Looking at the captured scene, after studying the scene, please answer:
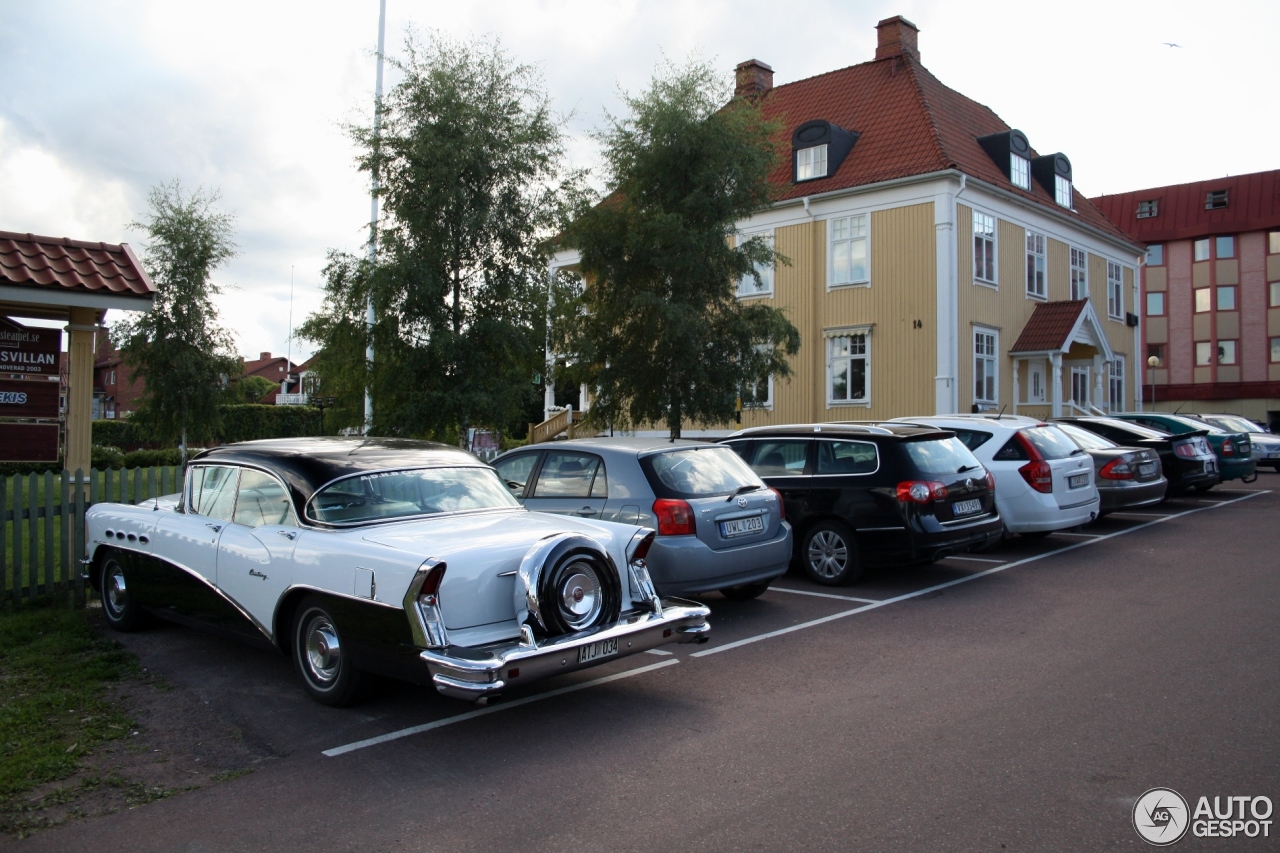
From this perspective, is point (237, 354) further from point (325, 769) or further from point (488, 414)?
point (325, 769)

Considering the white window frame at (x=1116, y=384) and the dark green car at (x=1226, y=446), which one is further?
the white window frame at (x=1116, y=384)

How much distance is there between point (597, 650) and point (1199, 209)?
6361 centimetres

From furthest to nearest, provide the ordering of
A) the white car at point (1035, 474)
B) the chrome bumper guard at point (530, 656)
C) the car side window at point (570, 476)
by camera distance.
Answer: the white car at point (1035, 474) < the car side window at point (570, 476) < the chrome bumper guard at point (530, 656)

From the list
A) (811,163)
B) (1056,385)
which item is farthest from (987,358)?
(811,163)

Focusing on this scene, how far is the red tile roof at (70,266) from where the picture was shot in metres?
8.92

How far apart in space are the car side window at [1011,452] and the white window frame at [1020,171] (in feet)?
61.5

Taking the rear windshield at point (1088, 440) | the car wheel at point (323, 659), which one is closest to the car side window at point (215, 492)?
the car wheel at point (323, 659)

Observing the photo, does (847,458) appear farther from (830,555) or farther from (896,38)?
→ (896,38)

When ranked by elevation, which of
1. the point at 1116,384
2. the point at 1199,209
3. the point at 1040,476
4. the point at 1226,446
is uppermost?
the point at 1199,209

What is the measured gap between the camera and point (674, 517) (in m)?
7.67

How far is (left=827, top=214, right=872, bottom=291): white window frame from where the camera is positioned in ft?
85.1

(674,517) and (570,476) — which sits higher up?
(570,476)

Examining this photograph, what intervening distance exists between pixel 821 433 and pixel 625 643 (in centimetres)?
519

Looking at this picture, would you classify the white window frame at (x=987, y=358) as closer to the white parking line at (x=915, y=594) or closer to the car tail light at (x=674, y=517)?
the white parking line at (x=915, y=594)
